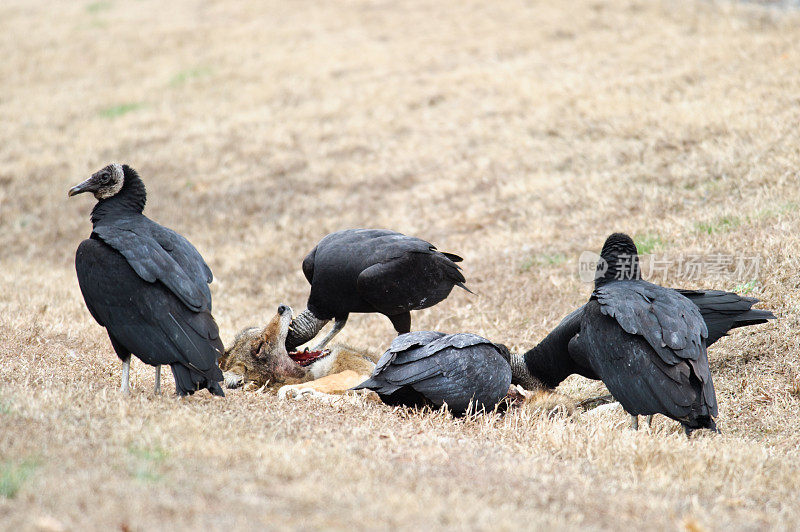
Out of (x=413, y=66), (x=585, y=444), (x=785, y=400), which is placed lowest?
(x=785, y=400)

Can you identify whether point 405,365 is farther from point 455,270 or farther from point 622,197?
point 622,197

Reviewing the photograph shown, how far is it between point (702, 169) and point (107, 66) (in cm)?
1481

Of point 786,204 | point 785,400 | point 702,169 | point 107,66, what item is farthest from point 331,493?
point 107,66

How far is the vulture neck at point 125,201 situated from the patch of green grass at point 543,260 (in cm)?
424

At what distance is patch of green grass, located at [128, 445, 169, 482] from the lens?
3.16 meters

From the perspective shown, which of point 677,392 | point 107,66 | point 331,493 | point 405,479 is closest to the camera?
point 331,493

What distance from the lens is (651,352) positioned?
4.78 metres

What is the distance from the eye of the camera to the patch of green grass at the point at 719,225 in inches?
307

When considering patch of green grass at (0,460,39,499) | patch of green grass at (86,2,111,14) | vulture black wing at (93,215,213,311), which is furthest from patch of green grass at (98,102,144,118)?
patch of green grass at (0,460,39,499)

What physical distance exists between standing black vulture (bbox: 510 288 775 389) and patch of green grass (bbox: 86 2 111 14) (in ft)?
72.9

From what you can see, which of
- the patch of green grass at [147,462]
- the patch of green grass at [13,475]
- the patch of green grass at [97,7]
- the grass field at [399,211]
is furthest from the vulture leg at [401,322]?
the patch of green grass at [97,7]

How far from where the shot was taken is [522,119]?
1286cm

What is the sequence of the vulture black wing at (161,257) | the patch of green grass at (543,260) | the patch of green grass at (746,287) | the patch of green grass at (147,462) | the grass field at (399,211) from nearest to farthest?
the patch of green grass at (147,462), the grass field at (399,211), the vulture black wing at (161,257), the patch of green grass at (746,287), the patch of green grass at (543,260)

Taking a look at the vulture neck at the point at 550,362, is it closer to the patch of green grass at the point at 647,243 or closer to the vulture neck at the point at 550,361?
the vulture neck at the point at 550,361
